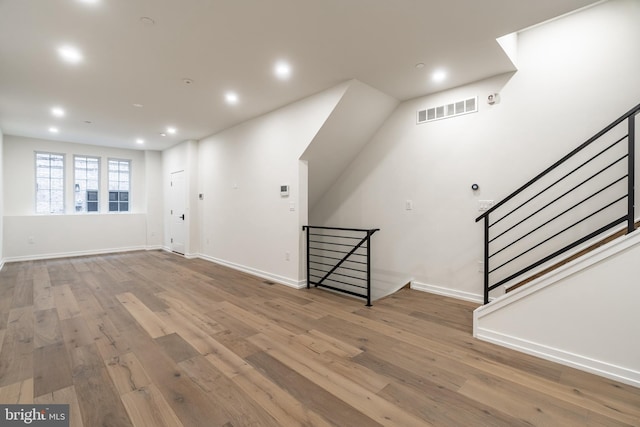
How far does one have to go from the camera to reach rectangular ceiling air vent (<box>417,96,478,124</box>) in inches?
141

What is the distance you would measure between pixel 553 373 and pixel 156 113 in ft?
19.2

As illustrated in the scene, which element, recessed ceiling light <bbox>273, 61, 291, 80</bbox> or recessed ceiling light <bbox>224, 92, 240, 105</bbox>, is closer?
recessed ceiling light <bbox>273, 61, 291, 80</bbox>

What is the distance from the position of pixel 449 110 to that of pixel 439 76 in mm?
525

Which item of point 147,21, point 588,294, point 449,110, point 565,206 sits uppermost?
point 147,21

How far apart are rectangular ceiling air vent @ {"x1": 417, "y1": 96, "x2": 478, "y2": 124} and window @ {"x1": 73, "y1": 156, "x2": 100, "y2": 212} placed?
777 cm

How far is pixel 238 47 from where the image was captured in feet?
9.15

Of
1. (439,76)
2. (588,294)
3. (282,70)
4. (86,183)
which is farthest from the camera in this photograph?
(86,183)

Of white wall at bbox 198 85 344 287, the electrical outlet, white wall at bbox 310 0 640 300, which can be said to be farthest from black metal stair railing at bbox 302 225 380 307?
the electrical outlet

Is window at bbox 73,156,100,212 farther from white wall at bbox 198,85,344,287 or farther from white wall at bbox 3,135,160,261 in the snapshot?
white wall at bbox 198,85,344,287

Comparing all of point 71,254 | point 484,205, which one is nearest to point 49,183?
point 71,254

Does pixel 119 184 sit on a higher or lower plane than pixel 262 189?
higher

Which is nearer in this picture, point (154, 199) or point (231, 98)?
point (231, 98)

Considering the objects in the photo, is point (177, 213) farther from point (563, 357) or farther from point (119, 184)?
point (563, 357)

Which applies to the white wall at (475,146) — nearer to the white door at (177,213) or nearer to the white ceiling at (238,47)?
the white ceiling at (238,47)
